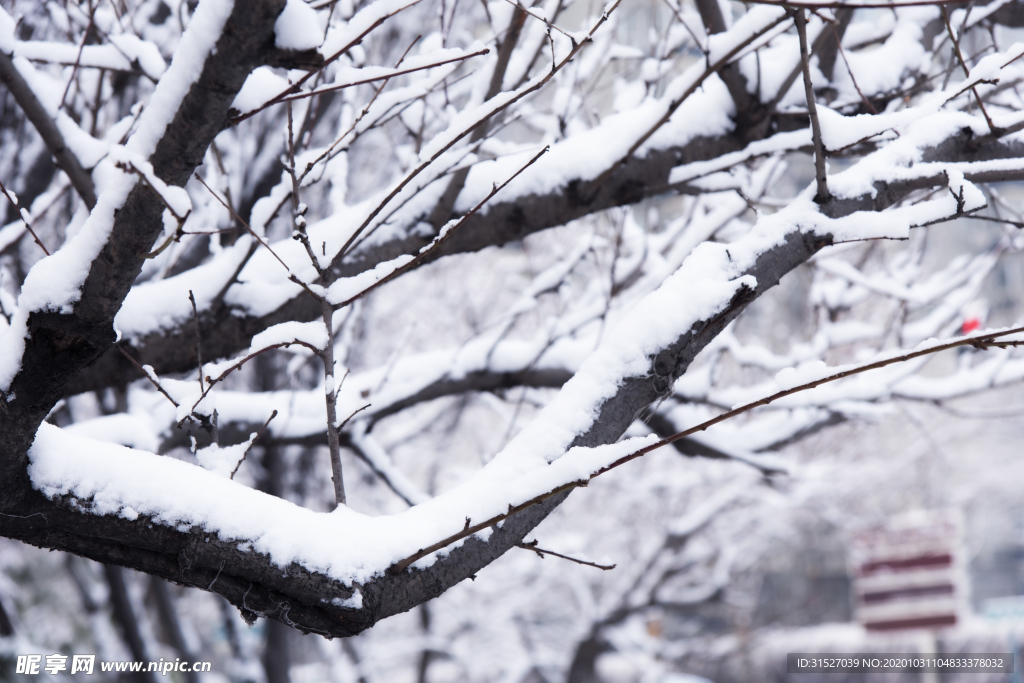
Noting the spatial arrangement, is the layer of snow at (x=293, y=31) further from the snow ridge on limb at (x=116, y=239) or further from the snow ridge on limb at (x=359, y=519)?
the snow ridge on limb at (x=359, y=519)

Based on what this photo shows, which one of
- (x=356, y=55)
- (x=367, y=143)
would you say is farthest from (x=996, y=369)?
(x=367, y=143)

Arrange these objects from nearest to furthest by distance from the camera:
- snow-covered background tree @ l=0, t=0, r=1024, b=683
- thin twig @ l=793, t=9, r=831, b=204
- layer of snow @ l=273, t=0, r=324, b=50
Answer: layer of snow @ l=273, t=0, r=324, b=50 < snow-covered background tree @ l=0, t=0, r=1024, b=683 < thin twig @ l=793, t=9, r=831, b=204

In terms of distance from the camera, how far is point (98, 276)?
3.31ft

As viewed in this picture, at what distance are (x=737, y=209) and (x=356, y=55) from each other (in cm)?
158

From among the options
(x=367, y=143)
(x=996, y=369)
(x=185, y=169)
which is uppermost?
(x=367, y=143)

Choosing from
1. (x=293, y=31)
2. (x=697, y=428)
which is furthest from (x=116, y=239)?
(x=697, y=428)

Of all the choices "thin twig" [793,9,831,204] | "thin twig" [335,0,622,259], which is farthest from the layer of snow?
"thin twig" [793,9,831,204]

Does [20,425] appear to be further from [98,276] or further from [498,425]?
[498,425]

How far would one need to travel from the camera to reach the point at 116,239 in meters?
0.97

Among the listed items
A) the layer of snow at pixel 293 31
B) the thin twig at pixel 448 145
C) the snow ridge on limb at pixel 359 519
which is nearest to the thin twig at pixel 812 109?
the snow ridge on limb at pixel 359 519

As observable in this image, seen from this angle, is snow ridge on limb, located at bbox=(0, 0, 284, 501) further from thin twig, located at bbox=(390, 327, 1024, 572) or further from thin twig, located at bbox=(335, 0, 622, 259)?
thin twig, located at bbox=(390, 327, 1024, 572)

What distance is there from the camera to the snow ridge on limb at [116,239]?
2.82 ft

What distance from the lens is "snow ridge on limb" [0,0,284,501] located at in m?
0.86

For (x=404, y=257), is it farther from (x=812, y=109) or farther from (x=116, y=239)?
(x=812, y=109)
